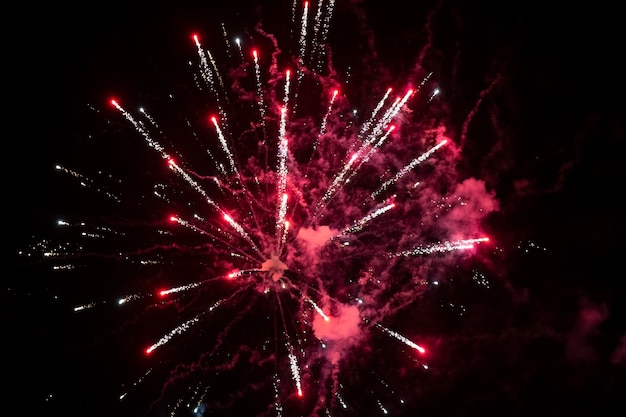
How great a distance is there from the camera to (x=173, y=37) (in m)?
8.66

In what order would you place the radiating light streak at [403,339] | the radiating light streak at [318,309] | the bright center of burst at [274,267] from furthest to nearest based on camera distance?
1. the radiating light streak at [403,339]
2. the radiating light streak at [318,309]
3. the bright center of burst at [274,267]

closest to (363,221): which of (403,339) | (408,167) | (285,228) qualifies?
(408,167)

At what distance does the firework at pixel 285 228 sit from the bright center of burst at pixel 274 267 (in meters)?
0.03

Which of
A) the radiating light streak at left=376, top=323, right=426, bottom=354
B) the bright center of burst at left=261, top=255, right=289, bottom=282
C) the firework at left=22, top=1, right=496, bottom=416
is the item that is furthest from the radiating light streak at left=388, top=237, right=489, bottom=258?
the bright center of burst at left=261, top=255, right=289, bottom=282

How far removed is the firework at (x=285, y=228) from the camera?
8.48 m

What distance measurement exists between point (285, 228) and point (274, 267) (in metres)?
0.86

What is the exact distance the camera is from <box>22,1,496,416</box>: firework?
8.48m

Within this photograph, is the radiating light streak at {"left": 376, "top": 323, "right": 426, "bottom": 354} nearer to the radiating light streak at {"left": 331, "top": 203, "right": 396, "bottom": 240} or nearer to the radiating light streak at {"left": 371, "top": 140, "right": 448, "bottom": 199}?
the radiating light streak at {"left": 331, "top": 203, "right": 396, "bottom": 240}

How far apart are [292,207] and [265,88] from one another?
254 centimetres

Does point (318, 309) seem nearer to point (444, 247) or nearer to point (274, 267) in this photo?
point (274, 267)

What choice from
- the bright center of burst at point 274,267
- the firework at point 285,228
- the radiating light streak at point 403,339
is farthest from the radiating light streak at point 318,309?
the radiating light streak at point 403,339

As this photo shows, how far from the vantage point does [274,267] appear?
8641 mm

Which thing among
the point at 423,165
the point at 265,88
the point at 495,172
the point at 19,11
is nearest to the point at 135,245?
the point at 265,88

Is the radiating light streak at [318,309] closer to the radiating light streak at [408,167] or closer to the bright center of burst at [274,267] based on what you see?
the bright center of burst at [274,267]
